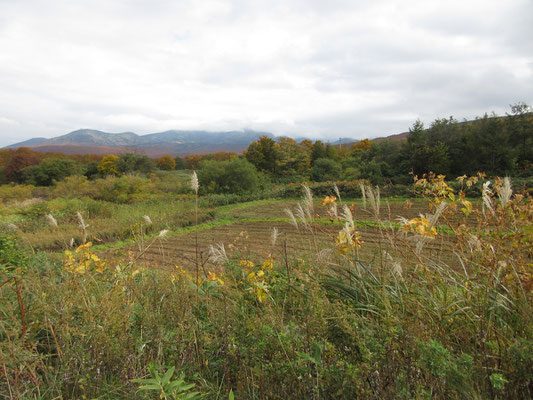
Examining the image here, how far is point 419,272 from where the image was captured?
2.53m

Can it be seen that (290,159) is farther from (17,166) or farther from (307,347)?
(17,166)

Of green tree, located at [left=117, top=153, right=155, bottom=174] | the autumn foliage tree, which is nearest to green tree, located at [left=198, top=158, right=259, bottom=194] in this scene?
green tree, located at [left=117, top=153, right=155, bottom=174]

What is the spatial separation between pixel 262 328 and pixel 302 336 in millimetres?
251

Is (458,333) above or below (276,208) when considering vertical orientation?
above

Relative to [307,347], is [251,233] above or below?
below

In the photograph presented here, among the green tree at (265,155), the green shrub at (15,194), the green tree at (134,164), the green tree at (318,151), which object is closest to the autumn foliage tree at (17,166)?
Answer: the green tree at (134,164)

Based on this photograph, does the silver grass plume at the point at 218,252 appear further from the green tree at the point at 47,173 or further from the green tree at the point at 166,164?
the green tree at the point at 166,164

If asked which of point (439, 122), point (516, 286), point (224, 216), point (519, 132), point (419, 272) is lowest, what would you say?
point (224, 216)

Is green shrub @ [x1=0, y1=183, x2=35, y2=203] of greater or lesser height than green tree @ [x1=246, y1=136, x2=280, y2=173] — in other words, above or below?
below

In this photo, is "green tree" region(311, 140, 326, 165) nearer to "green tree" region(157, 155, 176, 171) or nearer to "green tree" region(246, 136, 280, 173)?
"green tree" region(246, 136, 280, 173)

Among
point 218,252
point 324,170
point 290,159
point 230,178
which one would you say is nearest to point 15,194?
point 230,178

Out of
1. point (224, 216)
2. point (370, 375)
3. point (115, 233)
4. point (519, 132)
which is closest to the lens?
point (370, 375)

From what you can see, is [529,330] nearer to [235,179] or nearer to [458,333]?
[458,333]

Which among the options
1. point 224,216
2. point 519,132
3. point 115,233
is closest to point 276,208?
point 224,216
